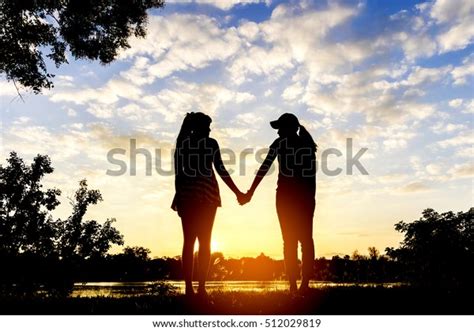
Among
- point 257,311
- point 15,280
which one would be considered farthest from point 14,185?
point 257,311

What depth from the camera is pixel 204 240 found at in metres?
6.84

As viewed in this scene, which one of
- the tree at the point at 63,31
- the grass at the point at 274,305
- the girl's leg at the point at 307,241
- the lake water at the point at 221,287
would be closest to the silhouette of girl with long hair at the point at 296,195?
the girl's leg at the point at 307,241

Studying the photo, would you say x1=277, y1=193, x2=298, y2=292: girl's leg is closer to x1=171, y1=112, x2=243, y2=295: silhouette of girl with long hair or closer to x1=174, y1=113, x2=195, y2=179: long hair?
x1=171, y1=112, x2=243, y2=295: silhouette of girl with long hair

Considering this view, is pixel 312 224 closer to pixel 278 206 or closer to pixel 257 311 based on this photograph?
pixel 278 206

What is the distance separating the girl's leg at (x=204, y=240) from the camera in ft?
22.2

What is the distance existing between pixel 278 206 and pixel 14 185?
101 feet

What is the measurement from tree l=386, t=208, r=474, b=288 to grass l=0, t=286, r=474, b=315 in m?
46.2

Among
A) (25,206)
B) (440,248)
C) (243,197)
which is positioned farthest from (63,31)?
(440,248)

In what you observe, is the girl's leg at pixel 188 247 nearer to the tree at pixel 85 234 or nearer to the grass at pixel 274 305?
the grass at pixel 274 305

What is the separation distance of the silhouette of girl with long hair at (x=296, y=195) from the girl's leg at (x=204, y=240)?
4.92 ft

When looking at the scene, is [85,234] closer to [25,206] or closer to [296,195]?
[25,206]

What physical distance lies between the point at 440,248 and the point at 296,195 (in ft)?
170

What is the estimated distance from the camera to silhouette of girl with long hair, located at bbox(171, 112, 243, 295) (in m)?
6.73

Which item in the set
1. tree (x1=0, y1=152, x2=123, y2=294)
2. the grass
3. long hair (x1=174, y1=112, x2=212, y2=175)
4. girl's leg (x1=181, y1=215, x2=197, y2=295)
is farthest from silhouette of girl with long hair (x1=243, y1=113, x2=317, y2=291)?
tree (x1=0, y1=152, x2=123, y2=294)
